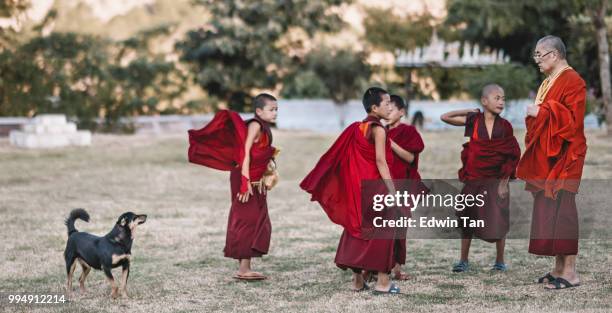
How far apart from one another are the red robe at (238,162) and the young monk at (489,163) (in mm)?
1591

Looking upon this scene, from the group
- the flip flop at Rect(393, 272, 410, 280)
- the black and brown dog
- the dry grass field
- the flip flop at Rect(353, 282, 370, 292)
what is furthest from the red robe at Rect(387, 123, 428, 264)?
the black and brown dog

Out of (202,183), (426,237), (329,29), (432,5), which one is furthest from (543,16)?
(426,237)

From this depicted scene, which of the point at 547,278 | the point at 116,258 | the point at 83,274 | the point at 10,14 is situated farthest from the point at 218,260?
the point at 10,14

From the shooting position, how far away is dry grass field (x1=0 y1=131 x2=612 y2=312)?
6.53m

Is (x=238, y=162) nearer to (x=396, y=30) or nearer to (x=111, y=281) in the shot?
(x=111, y=281)

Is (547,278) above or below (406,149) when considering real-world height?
below

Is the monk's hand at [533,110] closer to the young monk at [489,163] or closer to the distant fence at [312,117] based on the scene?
the young monk at [489,163]

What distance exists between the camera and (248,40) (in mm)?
32125

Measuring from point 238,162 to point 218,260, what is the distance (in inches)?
57.6

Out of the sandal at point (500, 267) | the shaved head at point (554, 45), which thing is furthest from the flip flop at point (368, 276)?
the shaved head at point (554, 45)

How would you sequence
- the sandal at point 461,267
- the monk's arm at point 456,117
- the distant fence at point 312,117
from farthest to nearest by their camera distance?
the distant fence at point 312,117
the sandal at point 461,267
the monk's arm at point 456,117

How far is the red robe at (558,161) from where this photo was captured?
6719mm

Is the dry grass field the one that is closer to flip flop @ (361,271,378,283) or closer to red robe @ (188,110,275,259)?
flip flop @ (361,271,378,283)

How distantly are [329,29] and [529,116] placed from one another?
26373 mm
